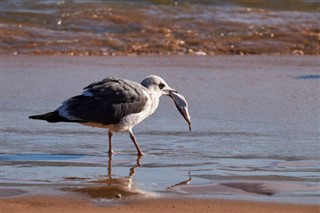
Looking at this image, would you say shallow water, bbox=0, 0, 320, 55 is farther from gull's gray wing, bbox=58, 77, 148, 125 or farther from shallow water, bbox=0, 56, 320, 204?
gull's gray wing, bbox=58, 77, 148, 125

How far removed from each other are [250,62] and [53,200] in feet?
25.3

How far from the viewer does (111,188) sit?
16.4ft

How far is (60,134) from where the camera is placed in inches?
277

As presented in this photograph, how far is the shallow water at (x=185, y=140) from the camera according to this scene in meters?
5.09

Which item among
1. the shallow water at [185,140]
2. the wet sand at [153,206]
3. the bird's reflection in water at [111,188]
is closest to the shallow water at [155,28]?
the shallow water at [185,140]

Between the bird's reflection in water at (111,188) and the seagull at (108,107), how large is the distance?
92 cm

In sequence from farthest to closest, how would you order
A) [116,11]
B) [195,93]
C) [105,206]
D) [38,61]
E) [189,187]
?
[116,11], [38,61], [195,93], [189,187], [105,206]

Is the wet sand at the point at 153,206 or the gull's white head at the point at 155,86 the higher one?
the gull's white head at the point at 155,86

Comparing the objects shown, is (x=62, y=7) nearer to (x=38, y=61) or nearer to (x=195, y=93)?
(x=38, y=61)

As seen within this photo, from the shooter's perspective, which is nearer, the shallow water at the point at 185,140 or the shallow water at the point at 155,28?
the shallow water at the point at 185,140

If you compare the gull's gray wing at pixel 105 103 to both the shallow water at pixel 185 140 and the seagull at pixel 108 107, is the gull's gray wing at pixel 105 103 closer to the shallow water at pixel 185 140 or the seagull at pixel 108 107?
the seagull at pixel 108 107

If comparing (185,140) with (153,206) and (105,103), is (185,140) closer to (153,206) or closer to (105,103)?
(105,103)

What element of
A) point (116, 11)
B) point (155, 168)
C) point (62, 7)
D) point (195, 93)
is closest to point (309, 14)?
point (116, 11)

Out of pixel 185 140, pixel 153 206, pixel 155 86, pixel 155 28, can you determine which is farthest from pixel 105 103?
pixel 155 28
